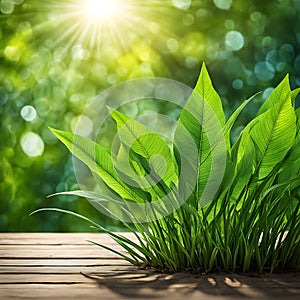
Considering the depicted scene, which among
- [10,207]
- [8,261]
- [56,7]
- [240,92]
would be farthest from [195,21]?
[8,261]

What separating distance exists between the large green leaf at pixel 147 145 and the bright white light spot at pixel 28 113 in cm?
219

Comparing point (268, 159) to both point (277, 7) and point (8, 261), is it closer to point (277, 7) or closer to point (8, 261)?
point (8, 261)

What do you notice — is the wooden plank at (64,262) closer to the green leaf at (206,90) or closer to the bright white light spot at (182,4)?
the green leaf at (206,90)

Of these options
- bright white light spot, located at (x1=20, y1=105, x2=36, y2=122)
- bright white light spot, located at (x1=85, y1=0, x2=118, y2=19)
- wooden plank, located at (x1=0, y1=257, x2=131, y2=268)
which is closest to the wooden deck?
wooden plank, located at (x1=0, y1=257, x2=131, y2=268)

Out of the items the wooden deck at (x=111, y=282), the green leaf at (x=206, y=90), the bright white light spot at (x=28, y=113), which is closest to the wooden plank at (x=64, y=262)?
the wooden deck at (x=111, y=282)

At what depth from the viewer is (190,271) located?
97 centimetres

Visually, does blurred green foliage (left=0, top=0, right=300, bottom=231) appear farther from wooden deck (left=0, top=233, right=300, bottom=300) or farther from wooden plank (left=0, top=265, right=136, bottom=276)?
wooden plank (left=0, top=265, right=136, bottom=276)

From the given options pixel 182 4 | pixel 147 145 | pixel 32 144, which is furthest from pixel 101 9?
pixel 147 145

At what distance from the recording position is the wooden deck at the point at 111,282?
0.79 metres

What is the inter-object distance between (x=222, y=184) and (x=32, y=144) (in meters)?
2.26

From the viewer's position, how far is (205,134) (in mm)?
911

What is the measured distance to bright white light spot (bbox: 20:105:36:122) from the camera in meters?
3.04

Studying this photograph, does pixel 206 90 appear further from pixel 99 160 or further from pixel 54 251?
pixel 54 251

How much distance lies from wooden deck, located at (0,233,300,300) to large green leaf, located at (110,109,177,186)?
175 millimetres
